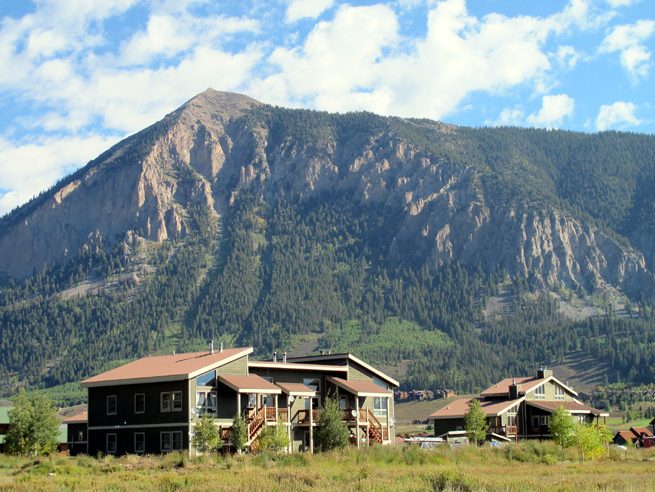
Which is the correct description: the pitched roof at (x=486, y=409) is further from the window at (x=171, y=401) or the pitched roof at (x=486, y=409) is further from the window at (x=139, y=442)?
the window at (x=139, y=442)

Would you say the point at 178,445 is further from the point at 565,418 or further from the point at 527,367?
the point at 527,367

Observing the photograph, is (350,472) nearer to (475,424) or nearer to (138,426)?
(138,426)

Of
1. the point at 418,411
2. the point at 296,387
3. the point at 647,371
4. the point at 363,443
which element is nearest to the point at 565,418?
the point at 363,443

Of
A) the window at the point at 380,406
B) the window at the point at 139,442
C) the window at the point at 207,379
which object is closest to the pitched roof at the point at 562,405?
the window at the point at 380,406

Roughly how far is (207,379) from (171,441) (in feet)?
13.8

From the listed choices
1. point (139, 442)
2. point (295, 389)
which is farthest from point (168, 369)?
point (295, 389)

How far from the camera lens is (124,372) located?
2608 inches

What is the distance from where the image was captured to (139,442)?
206 ft

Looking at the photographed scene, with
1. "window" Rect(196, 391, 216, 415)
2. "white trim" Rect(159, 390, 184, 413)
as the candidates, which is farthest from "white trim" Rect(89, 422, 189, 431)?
"window" Rect(196, 391, 216, 415)

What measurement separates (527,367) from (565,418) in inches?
5069

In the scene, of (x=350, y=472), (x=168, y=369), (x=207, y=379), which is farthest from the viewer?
(x=168, y=369)

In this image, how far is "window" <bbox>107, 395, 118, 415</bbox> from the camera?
64438mm

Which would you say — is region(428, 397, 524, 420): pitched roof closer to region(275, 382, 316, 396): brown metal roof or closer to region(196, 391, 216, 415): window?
region(275, 382, 316, 396): brown metal roof

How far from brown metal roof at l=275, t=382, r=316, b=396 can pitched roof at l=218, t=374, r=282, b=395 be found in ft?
3.49
